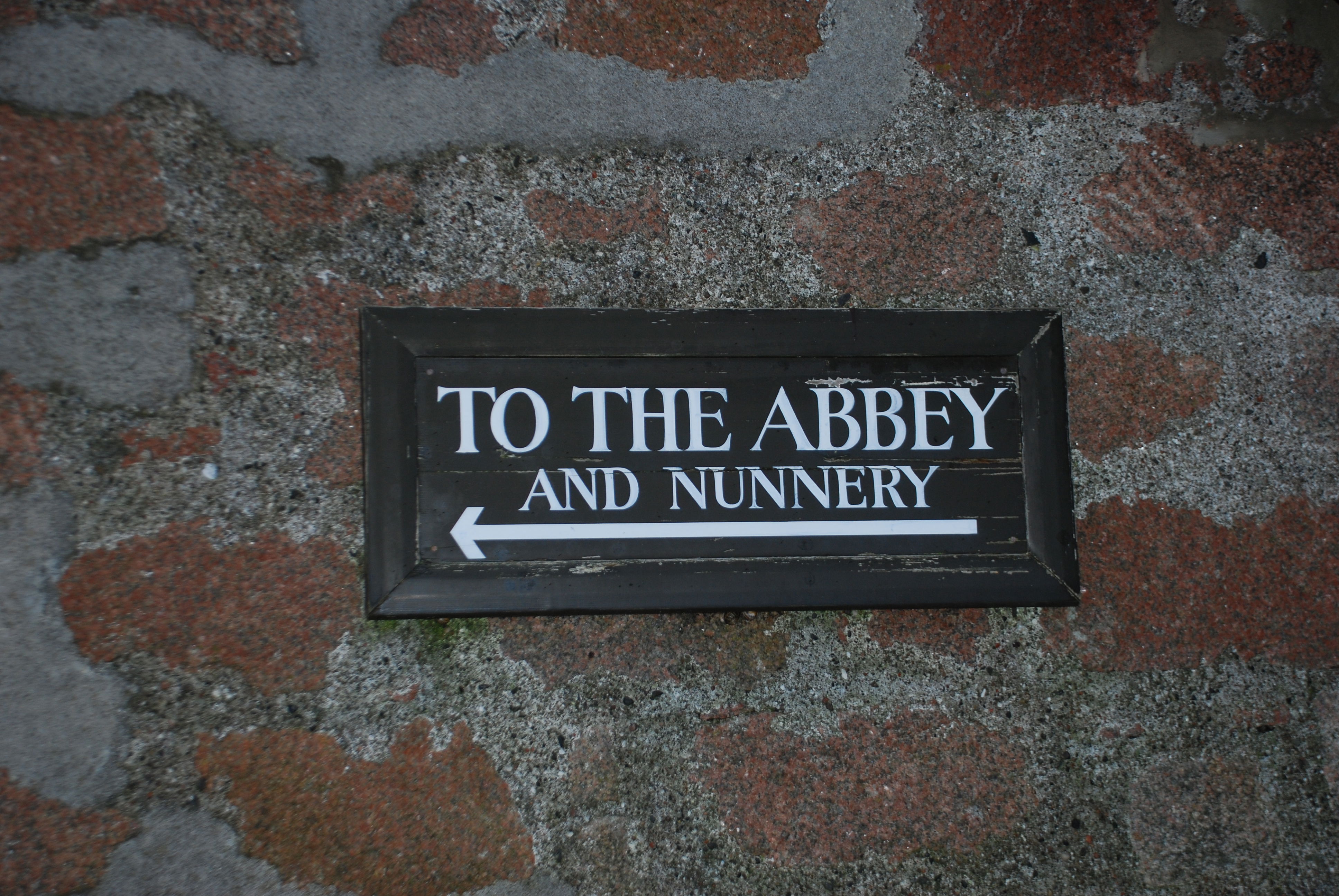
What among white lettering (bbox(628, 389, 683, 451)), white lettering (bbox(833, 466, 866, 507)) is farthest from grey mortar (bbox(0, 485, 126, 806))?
white lettering (bbox(833, 466, 866, 507))

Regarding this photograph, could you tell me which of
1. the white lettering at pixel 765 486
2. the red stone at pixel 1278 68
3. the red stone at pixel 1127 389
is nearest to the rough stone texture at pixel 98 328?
the white lettering at pixel 765 486

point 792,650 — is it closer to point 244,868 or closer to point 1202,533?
point 1202,533

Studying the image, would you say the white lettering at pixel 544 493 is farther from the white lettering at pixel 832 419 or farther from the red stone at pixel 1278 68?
the red stone at pixel 1278 68

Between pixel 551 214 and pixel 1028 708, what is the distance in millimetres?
1046

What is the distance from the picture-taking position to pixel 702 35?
45.2 inches

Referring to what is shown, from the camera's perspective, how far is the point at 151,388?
1.03 metres

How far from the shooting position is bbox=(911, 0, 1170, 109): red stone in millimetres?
1172

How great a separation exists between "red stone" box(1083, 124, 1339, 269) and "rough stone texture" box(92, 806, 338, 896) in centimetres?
158

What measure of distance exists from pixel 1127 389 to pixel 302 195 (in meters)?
1.31

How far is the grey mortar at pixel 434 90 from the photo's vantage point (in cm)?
105

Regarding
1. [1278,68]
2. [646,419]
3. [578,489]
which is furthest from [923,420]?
[1278,68]

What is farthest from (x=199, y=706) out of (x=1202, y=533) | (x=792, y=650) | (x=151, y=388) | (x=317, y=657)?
(x=1202, y=533)

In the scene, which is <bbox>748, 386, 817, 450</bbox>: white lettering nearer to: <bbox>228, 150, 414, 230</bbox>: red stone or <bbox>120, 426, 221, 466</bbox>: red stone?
<bbox>228, 150, 414, 230</bbox>: red stone

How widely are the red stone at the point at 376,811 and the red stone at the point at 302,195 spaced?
737 mm
